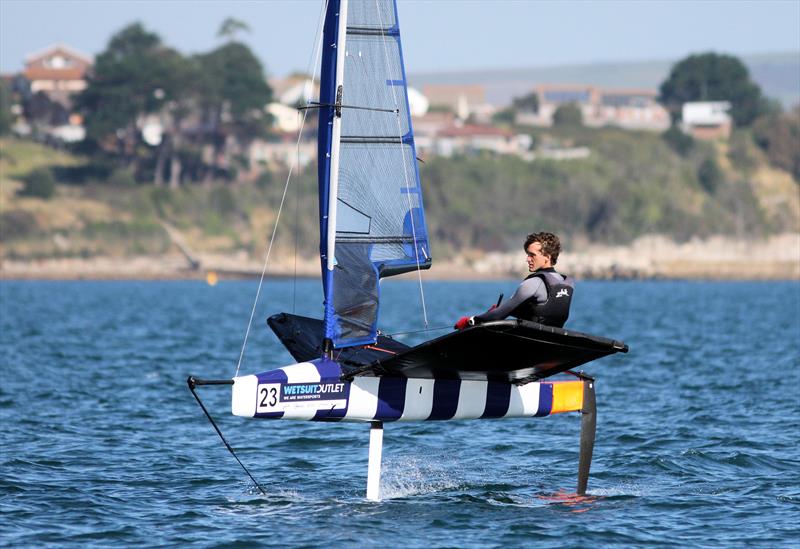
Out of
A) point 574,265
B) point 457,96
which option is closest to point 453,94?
point 457,96

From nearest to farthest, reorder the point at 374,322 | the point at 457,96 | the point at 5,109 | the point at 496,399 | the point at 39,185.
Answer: the point at 374,322 → the point at 496,399 → the point at 39,185 → the point at 5,109 → the point at 457,96

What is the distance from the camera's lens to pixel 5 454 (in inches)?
564

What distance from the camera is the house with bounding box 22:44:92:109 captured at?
135250mm

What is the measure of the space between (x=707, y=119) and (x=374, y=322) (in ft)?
460

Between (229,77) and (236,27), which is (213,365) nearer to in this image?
(229,77)

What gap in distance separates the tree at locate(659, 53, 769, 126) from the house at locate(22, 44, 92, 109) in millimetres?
69129

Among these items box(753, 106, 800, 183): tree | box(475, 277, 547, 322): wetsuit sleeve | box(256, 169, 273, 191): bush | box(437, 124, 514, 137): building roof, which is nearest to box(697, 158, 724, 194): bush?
box(753, 106, 800, 183): tree

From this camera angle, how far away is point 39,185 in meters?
103

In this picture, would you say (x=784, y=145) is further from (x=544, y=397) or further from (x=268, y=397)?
(x=268, y=397)

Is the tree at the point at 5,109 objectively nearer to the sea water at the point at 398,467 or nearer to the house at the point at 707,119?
the house at the point at 707,119

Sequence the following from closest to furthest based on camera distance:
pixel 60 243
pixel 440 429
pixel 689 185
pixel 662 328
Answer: pixel 440 429 < pixel 662 328 < pixel 60 243 < pixel 689 185

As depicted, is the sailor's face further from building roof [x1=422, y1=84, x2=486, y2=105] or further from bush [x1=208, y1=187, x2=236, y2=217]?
building roof [x1=422, y1=84, x2=486, y2=105]

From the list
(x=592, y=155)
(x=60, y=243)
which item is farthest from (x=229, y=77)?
(x=592, y=155)

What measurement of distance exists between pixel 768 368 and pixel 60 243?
8230 cm
